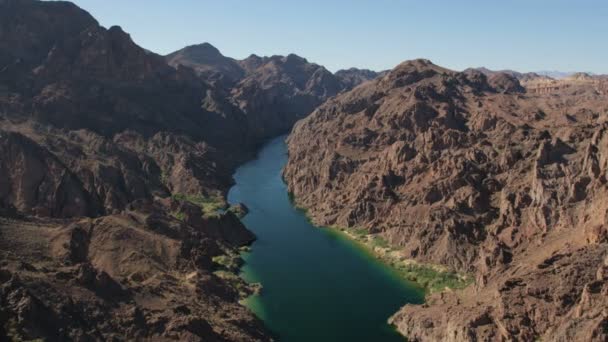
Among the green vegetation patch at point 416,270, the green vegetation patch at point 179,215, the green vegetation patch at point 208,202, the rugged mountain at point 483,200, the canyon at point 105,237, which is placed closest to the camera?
the canyon at point 105,237

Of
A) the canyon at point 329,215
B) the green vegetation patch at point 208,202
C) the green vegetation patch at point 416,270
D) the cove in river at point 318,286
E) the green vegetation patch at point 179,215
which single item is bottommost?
the cove in river at point 318,286

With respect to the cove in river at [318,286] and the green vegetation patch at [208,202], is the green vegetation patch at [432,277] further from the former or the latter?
the green vegetation patch at [208,202]

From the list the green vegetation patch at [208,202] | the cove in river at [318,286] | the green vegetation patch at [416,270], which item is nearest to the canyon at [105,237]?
the green vegetation patch at [208,202]

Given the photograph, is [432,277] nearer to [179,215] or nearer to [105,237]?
[105,237]

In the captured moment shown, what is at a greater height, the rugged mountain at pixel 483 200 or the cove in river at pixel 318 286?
the rugged mountain at pixel 483 200

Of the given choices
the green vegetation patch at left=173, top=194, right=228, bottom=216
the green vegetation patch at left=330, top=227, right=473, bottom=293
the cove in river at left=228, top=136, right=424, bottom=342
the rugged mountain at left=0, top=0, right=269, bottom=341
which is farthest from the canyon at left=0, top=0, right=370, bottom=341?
the green vegetation patch at left=330, top=227, right=473, bottom=293
